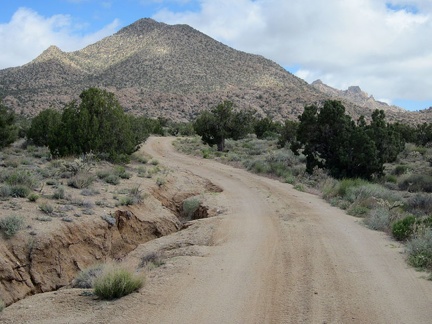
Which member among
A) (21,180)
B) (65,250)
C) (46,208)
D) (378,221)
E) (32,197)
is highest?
(378,221)

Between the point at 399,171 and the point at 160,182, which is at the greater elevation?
the point at 399,171

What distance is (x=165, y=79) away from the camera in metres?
93.5

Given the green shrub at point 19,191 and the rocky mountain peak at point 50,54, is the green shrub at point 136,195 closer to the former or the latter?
the green shrub at point 19,191

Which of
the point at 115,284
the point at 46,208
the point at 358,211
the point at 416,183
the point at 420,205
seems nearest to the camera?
the point at 115,284

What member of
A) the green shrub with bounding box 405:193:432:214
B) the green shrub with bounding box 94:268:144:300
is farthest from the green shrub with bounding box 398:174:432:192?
the green shrub with bounding box 94:268:144:300

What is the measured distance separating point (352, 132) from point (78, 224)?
17233 millimetres

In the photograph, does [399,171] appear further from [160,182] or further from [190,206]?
[190,206]

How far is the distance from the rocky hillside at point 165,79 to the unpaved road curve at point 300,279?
71941 millimetres

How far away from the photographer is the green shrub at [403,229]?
37.1ft

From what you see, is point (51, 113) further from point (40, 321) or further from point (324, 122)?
point (40, 321)

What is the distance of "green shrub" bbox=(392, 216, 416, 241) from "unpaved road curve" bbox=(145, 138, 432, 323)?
0.32 meters

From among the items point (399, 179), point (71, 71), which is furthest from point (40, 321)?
point (71, 71)

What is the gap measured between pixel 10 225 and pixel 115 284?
4.67m

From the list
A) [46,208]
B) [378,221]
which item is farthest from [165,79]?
[378,221]
